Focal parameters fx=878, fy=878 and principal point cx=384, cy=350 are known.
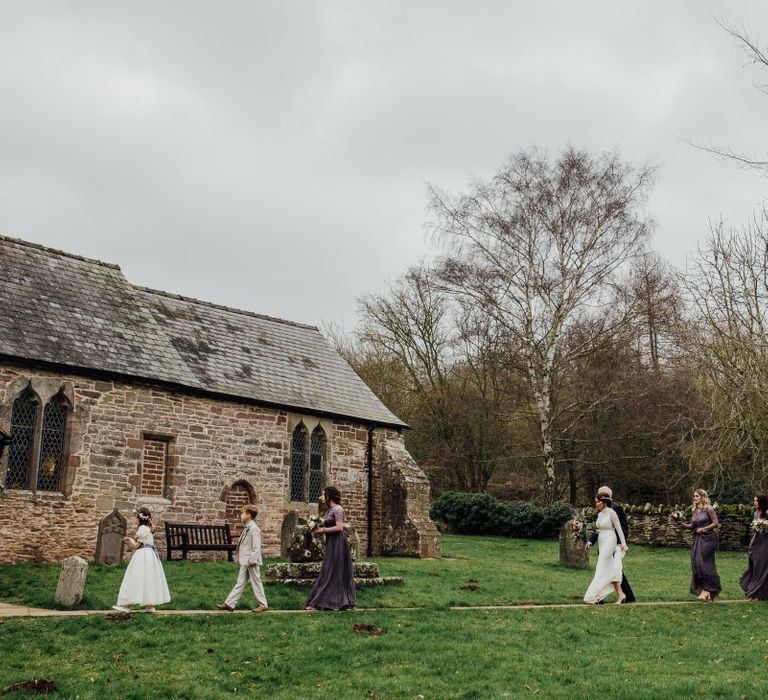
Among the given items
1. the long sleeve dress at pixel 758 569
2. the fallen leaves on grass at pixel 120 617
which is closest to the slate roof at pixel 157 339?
the fallen leaves on grass at pixel 120 617

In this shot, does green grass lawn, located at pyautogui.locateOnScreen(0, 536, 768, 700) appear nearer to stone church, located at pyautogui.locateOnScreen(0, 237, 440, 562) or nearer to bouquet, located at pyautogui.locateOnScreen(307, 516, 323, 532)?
bouquet, located at pyautogui.locateOnScreen(307, 516, 323, 532)

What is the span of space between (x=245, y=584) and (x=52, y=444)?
760cm

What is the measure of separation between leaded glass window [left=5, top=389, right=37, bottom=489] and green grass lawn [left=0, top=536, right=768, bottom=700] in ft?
11.1

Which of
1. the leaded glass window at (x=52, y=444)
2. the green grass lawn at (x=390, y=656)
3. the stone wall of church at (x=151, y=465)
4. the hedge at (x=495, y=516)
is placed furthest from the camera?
the hedge at (x=495, y=516)

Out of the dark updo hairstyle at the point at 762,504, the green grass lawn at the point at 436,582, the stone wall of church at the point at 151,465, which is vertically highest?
the stone wall of church at the point at 151,465

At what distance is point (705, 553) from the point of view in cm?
1491

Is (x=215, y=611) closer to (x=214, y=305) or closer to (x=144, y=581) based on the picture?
(x=144, y=581)

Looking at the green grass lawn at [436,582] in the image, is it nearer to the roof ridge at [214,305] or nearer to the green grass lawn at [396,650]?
the green grass lawn at [396,650]

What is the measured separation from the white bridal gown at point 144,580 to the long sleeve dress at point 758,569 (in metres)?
9.71

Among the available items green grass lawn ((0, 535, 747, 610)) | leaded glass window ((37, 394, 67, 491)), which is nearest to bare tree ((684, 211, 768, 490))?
green grass lawn ((0, 535, 747, 610))

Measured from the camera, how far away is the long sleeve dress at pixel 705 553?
14773mm

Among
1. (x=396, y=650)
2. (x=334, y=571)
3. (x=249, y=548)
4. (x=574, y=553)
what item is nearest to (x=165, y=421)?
(x=249, y=548)

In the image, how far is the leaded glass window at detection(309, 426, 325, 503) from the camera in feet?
75.2

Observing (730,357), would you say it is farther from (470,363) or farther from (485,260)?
(470,363)
